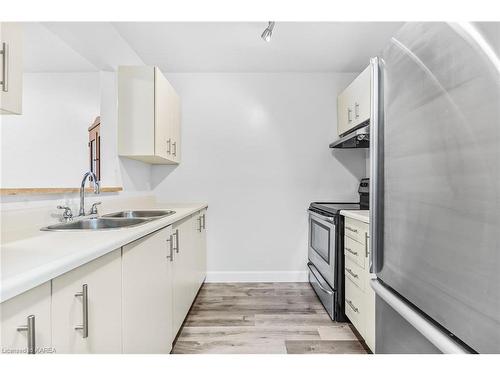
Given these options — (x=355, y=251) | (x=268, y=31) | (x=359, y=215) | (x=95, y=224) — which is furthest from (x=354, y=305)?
(x=268, y=31)

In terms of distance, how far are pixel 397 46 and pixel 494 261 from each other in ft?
2.16

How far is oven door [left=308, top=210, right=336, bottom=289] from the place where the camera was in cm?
253

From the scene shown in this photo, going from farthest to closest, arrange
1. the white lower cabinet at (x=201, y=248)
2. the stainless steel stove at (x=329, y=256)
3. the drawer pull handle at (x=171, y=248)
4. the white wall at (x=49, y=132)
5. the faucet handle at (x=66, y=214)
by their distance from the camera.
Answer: the white lower cabinet at (x=201, y=248)
the stainless steel stove at (x=329, y=256)
the drawer pull handle at (x=171, y=248)
the faucet handle at (x=66, y=214)
the white wall at (x=49, y=132)

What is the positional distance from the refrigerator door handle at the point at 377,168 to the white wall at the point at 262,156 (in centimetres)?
245

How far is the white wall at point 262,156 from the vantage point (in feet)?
11.4

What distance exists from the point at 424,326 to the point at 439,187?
33cm

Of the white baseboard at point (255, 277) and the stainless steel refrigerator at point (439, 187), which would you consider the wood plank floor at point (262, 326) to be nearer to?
the white baseboard at point (255, 277)

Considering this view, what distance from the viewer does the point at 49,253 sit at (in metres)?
0.92

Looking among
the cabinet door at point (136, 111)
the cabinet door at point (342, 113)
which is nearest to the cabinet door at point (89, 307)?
the cabinet door at point (136, 111)

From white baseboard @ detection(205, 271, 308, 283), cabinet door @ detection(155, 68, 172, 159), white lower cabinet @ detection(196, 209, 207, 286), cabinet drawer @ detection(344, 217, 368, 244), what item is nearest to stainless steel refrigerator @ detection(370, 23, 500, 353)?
cabinet drawer @ detection(344, 217, 368, 244)

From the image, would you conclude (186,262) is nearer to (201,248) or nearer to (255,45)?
(201,248)

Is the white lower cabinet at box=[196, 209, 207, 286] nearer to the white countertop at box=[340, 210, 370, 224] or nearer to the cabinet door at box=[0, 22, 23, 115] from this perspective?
the white countertop at box=[340, 210, 370, 224]

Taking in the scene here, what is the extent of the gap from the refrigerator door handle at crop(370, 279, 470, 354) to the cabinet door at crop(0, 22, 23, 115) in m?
1.34
